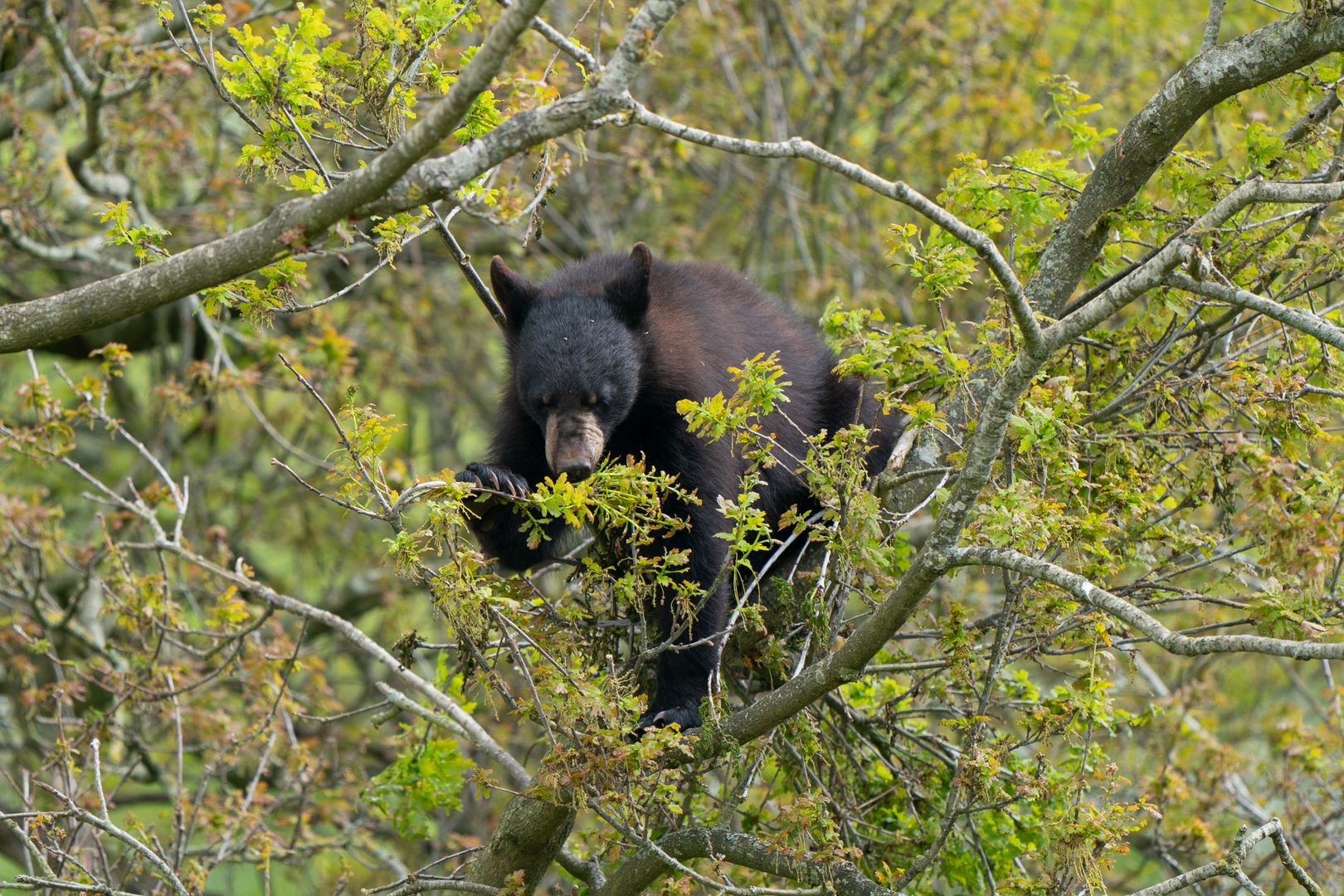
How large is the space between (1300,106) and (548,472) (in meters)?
3.21

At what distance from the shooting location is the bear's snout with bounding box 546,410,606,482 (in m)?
5.15

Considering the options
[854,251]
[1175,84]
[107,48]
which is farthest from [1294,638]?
[854,251]

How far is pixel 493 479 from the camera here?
15.4ft

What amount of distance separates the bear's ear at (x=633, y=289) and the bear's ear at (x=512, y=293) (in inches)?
13.8

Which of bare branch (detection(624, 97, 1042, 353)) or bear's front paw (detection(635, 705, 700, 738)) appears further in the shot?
bear's front paw (detection(635, 705, 700, 738))

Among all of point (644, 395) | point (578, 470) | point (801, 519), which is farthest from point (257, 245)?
point (644, 395)

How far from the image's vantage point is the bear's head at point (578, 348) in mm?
5488

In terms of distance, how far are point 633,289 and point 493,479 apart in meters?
1.34

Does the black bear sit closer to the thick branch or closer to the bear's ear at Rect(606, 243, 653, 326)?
the bear's ear at Rect(606, 243, 653, 326)

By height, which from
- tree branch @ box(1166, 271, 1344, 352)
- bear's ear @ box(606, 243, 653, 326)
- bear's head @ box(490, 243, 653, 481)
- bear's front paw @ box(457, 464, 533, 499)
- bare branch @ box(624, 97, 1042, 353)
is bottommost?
bear's front paw @ box(457, 464, 533, 499)

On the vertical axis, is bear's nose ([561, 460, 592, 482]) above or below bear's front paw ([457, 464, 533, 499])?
above

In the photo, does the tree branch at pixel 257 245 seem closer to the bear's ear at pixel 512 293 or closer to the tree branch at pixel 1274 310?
the tree branch at pixel 1274 310

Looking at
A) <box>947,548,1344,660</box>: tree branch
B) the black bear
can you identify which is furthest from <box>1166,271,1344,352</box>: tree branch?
the black bear

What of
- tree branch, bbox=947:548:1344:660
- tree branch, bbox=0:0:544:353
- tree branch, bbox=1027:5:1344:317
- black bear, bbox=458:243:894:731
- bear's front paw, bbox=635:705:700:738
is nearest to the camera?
tree branch, bbox=947:548:1344:660
